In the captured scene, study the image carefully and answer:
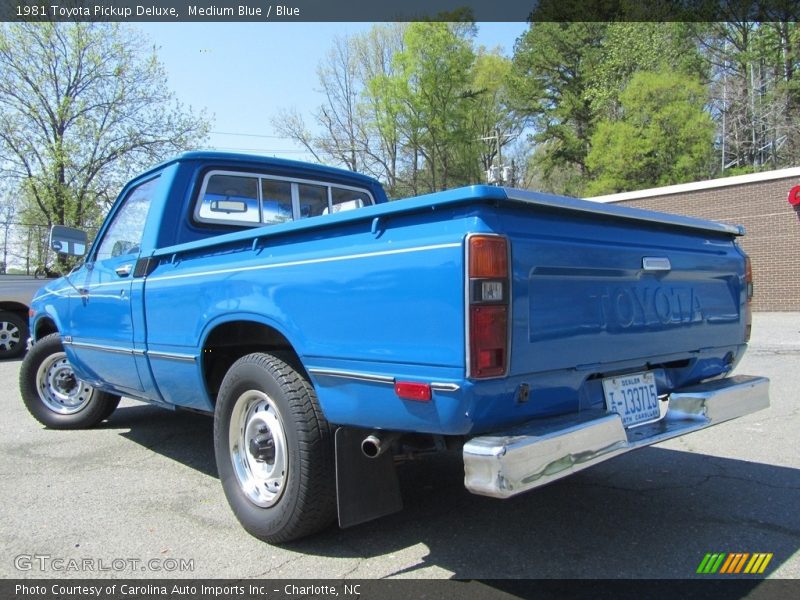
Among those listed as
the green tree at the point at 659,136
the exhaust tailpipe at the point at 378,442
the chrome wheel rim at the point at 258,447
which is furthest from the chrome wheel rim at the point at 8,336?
the green tree at the point at 659,136

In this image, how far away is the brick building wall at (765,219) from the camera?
1639 centimetres

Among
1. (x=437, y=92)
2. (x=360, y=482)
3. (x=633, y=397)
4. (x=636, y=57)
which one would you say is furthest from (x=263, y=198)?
(x=636, y=57)

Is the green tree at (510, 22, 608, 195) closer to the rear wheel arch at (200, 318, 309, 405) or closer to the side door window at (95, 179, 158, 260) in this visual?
the side door window at (95, 179, 158, 260)

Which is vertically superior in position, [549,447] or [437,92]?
[437,92]

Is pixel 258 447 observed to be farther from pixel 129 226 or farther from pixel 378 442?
pixel 129 226

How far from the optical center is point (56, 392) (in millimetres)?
5867

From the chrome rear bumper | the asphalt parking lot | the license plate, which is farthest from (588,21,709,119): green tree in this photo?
the chrome rear bumper

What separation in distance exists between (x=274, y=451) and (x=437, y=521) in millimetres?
1015

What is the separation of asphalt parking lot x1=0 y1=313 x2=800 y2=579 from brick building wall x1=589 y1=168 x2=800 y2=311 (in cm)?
1310

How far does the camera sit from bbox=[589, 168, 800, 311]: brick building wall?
53.8 ft

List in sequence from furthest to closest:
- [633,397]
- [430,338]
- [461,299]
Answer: [633,397] < [430,338] < [461,299]

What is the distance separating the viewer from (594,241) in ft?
9.10

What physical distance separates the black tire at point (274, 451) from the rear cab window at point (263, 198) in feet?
5.32

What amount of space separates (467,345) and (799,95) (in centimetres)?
3280
